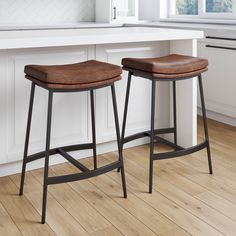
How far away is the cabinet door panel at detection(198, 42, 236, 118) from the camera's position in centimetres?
365

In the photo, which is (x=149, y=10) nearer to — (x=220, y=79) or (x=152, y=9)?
(x=152, y=9)

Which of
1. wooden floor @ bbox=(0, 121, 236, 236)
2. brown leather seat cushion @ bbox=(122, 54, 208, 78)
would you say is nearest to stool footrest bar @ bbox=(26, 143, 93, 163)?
wooden floor @ bbox=(0, 121, 236, 236)

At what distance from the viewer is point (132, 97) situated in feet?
9.73

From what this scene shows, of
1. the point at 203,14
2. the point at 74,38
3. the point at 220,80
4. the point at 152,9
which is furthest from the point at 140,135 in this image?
the point at 152,9

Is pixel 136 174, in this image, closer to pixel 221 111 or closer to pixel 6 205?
pixel 6 205

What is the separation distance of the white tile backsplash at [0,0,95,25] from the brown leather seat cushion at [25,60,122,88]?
2766 mm

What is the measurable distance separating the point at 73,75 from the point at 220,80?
2.17 metres

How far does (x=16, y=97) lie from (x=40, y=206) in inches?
28.3

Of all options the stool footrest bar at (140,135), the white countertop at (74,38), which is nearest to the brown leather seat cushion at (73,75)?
the white countertop at (74,38)

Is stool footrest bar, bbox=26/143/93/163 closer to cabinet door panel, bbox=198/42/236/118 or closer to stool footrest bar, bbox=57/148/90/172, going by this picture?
stool footrest bar, bbox=57/148/90/172

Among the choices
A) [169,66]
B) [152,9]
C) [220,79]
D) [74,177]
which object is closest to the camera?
[74,177]

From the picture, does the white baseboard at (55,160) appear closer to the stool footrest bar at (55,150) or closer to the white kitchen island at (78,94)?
the white kitchen island at (78,94)

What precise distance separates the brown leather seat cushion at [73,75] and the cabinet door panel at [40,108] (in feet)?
1.04

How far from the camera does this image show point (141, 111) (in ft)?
9.97
